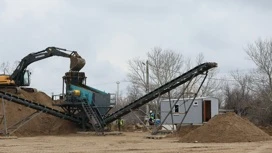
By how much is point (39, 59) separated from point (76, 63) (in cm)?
379

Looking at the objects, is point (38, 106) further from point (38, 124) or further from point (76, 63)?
point (76, 63)

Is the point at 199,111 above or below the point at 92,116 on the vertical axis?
above

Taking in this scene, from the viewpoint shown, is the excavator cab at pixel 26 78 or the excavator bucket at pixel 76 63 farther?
the excavator cab at pixel 26 78

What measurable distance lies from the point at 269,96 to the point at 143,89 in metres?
24.9

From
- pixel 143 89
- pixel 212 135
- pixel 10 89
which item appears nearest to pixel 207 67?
pixel 212 135

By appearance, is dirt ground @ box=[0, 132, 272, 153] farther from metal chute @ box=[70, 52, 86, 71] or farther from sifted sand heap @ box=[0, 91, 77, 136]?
metal chute @ box=[70, 52, 86, 71]

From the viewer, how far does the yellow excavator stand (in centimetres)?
3522

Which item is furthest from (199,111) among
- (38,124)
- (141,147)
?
(141,147)

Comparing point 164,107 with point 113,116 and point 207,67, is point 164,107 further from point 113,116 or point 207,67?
point 207,67

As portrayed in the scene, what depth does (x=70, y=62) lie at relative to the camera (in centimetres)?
3559

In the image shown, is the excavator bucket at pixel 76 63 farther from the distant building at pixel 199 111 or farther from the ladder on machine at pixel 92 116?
the distant building at pixel 199 111

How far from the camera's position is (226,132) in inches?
938

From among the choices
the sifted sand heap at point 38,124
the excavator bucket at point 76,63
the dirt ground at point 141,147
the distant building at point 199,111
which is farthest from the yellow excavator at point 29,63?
the dirt ground at point 141,147

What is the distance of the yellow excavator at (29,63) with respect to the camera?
116 ft
